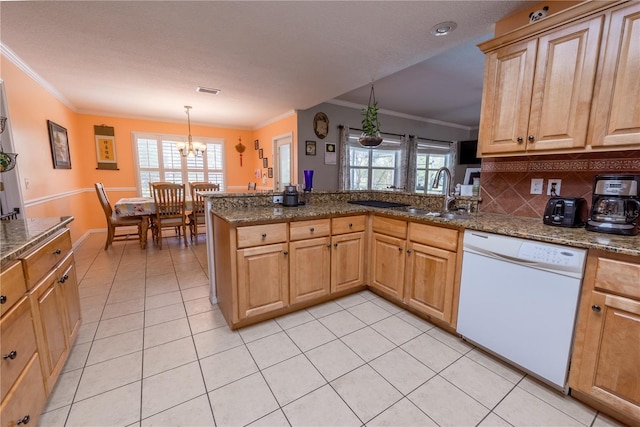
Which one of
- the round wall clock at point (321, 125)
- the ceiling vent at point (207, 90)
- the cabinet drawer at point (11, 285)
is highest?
the ceiling vent at point (207, 90)

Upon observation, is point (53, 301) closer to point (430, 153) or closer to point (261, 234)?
point (261, 234)

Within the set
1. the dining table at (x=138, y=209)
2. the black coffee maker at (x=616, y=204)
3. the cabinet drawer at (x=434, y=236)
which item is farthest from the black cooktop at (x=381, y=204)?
the dining table at (x=138, y=209)

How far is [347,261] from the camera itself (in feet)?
7.84

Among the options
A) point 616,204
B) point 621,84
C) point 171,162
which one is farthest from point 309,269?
point 171,162

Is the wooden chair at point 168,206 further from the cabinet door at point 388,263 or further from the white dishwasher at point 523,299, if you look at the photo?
the white dishwasher at point 523,299

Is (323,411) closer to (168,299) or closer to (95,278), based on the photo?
(168,299)

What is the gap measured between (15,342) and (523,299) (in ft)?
7.78

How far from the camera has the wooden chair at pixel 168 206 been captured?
3.91 meters

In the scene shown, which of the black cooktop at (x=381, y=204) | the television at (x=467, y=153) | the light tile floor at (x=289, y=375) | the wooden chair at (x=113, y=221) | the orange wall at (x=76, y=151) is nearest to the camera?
the light tile floor at (x=289, y=375)

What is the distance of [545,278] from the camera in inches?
54.4

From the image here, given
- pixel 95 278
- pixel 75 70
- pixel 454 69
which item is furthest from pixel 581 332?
pixel 75 70

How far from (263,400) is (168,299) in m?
1.57

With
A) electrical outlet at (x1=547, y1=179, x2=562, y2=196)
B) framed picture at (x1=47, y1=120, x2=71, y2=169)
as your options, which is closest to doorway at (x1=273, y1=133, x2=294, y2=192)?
framed picture at (x1=47, y1=120, x2=71, y2=169)

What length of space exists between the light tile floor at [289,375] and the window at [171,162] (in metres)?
3.83
